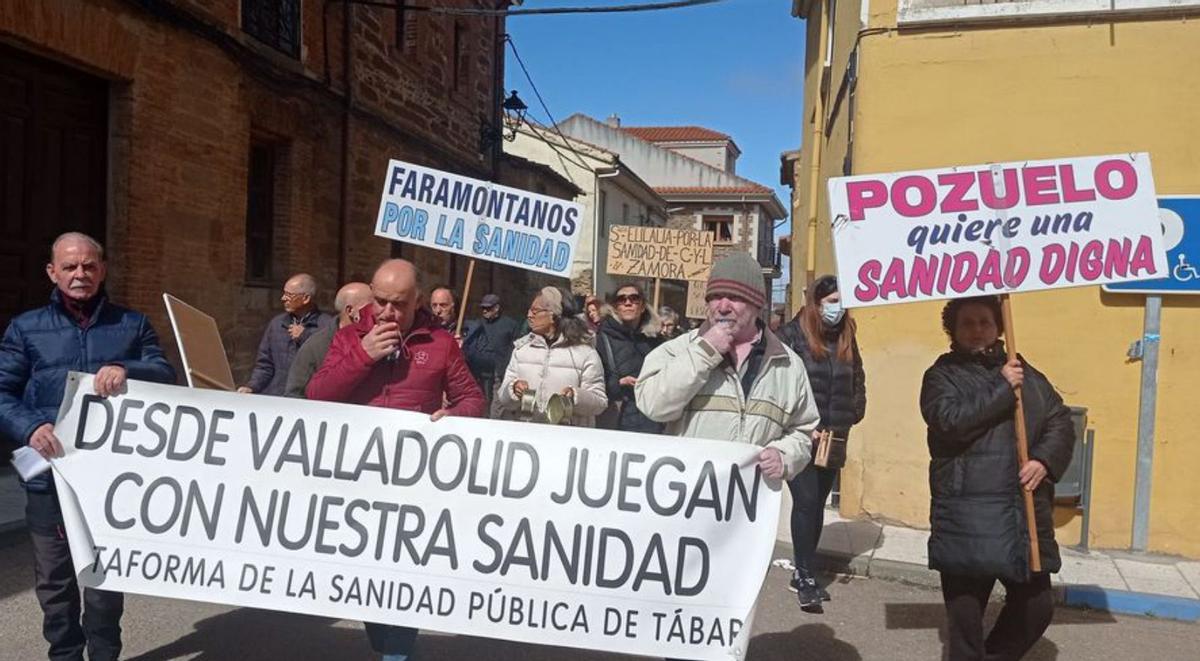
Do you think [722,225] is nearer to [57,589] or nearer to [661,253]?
[661,253]

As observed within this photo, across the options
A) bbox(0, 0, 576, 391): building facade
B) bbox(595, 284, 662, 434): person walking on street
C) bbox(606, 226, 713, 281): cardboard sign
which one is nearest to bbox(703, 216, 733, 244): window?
bbox(0, 0, 576, 391): building facade

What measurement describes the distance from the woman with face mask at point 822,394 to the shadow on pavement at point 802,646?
46cm

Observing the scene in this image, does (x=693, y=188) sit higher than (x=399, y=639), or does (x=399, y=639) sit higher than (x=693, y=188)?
(x=693, y=188)

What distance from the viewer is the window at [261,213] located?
10.8 meters

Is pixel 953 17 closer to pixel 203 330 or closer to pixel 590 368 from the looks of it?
pixel 590 368

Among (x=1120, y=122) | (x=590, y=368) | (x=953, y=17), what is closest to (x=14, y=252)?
(x=590, y=368)

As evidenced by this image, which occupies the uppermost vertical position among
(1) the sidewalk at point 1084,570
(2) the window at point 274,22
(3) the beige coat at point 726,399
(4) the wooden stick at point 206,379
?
(2) the window at point 274,22

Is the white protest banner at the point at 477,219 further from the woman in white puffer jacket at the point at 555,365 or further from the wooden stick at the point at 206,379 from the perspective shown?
the wooden stick at the point at 206,379

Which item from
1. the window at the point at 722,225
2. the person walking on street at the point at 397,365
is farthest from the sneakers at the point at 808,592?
the window at the point at 722,225

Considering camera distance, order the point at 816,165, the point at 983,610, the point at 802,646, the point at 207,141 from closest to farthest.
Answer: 1. the point at 983,610
2. the point at 802,646
3. the point at 207,141
4. the point at 816,165

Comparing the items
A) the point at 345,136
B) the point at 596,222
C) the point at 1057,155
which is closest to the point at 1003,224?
the point at 1057,155

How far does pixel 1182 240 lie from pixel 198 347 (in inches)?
235

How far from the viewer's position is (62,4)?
23.8 feet

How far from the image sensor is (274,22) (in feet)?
34.5
